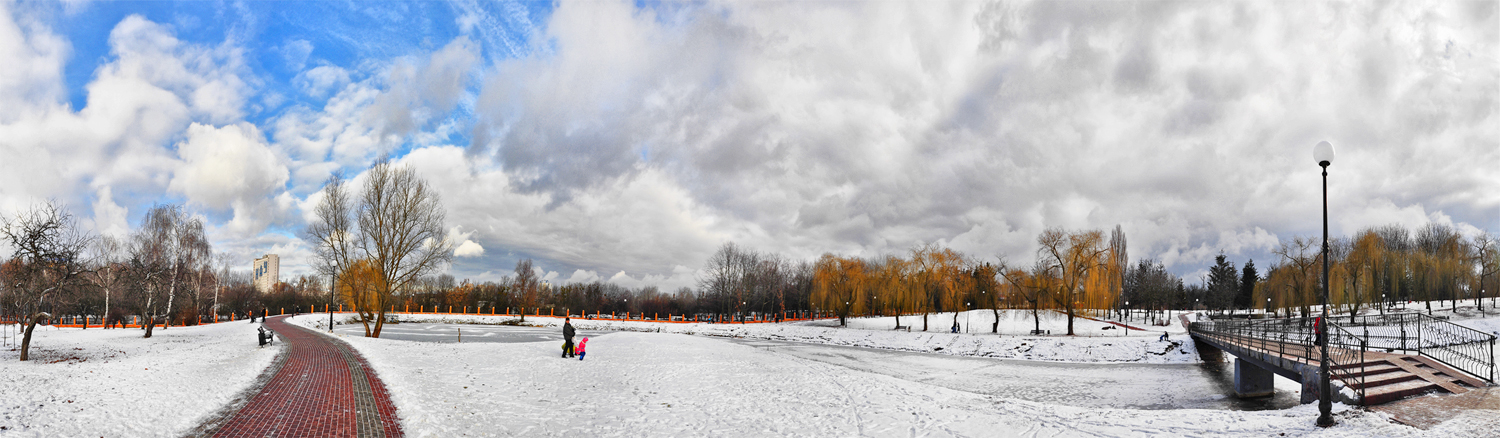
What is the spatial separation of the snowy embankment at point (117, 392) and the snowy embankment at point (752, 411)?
9.53ft

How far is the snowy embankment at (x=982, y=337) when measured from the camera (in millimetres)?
32219

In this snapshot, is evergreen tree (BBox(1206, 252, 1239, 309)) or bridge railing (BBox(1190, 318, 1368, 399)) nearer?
bridge railing (BBox(1190, 318, 1368, 399))

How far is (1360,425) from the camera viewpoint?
11562 mm

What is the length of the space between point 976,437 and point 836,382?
16.9 feet

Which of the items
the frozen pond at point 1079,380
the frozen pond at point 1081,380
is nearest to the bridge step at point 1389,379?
the frozen pond at point 1081,380

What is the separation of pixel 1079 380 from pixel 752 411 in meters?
17.4

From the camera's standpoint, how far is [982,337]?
39.2m

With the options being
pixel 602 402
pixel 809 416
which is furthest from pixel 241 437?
pixel 809 416

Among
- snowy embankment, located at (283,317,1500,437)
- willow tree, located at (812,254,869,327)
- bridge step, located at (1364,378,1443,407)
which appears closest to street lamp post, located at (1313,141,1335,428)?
snowy embankment, located at (283,317,1500,437)

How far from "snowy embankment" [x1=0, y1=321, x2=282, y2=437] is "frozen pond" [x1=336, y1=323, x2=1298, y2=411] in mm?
11289

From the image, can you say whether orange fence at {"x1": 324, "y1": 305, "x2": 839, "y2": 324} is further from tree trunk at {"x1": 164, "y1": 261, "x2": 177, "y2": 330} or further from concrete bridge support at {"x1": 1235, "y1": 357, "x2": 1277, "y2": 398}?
concrete bridge support at {"x1": 1235, "y1": 357, "x2": 1277, "y2": 398}

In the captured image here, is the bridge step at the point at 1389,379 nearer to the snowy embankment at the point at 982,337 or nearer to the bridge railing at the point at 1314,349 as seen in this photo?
the bridge railing at the point at 1314,349

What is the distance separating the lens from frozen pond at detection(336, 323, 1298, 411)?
19.0 meters

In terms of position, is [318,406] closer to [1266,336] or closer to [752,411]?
[752,411]
